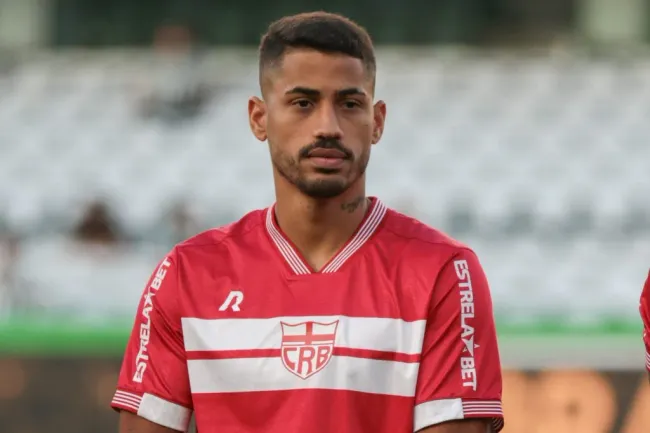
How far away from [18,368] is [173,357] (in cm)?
355

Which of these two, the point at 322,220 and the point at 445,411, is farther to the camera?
the point at 322,220

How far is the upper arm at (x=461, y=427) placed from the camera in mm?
2969

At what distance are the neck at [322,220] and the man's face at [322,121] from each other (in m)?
0.07

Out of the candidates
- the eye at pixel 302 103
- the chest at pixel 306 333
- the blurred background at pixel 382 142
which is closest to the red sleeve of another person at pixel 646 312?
the chest at pixel 306 333

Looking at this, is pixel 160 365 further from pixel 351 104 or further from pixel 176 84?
pixel 176 84

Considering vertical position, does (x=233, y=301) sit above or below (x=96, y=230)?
below

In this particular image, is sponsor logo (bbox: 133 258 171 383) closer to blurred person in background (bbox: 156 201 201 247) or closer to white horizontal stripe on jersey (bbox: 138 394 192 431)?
white horizontal stripe on jersey (bbox: 138 394 192 431)

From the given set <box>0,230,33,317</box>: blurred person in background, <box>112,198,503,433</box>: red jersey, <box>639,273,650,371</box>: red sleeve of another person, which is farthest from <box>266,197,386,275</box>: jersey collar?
<box>0,230,33,317</box>: blurred person in background

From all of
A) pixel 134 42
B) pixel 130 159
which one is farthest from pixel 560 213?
pixel 134 42

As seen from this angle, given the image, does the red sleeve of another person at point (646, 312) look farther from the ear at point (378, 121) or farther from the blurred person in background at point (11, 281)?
the blurred person in background at point (11, 281)

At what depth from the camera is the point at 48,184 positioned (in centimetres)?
1077

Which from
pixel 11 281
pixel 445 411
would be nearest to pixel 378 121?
pixel 445 411

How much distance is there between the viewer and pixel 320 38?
309 cm

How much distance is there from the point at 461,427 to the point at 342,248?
508 mm
